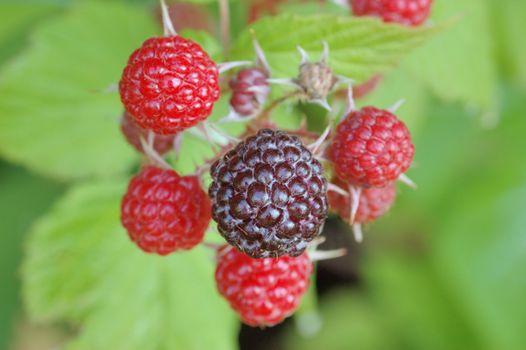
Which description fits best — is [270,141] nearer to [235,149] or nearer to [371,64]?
[235,149]

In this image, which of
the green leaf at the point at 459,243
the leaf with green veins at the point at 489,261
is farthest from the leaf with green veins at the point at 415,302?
the leaf with green veins at the point at 489,261

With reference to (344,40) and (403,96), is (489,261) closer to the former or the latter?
(403,96)

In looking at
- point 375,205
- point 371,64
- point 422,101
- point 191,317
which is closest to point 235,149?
point 375,205

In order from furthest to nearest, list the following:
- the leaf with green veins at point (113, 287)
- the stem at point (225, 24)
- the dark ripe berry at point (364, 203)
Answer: the leaf with green veins at point (113, 287)
the stem at point (225, 24)
the dark ripe berry at point (364, 203)

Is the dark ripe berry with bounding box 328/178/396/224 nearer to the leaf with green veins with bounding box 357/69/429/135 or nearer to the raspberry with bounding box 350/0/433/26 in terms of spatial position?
the raspberry with bounding box 350/0/433/26

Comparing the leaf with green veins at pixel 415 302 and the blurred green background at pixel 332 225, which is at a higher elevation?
the blurred green background at pixel 332 225

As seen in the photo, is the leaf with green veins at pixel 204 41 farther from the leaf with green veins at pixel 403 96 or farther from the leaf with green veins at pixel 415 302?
the leaf with green veins at pixel 415 302

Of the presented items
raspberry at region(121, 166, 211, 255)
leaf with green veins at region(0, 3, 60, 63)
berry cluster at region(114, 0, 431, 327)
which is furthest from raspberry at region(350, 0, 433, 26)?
leaf with green veins at region(0, 3, 60, 63)
